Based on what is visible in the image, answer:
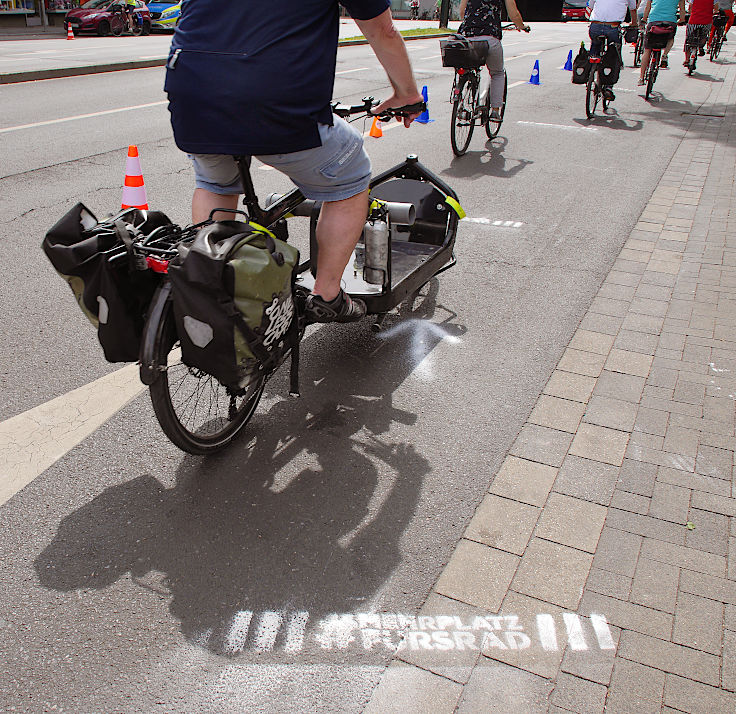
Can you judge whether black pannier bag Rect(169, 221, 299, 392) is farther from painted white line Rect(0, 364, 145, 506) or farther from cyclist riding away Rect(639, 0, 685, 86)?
cyclist riding away Rect(639, 0, 685, 86)

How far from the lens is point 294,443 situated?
327 cm

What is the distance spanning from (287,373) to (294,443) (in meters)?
0.66

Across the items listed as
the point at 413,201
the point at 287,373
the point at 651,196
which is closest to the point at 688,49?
the point at 651,196

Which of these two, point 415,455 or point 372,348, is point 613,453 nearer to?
point 415,455

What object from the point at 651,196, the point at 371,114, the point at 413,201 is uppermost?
the point at 371,114

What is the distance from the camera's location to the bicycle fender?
2600 millimetres

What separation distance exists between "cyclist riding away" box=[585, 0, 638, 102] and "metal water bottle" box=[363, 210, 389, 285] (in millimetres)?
8965

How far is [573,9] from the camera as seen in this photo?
45.1 m

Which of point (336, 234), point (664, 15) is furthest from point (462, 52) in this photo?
point (664, 15)

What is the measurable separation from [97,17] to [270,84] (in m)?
28.3

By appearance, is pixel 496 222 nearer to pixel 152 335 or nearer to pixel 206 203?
pixel 206 203

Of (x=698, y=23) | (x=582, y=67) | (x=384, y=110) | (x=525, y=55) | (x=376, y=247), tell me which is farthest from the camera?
(x=525, y=55)

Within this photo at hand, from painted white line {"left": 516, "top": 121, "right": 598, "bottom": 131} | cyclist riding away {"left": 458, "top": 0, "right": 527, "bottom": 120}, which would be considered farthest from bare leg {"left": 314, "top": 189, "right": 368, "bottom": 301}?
painted white line {"left": 516, "top": 121, "right": 598, "bottom": 131}

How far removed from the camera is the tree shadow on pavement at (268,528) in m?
2.42
